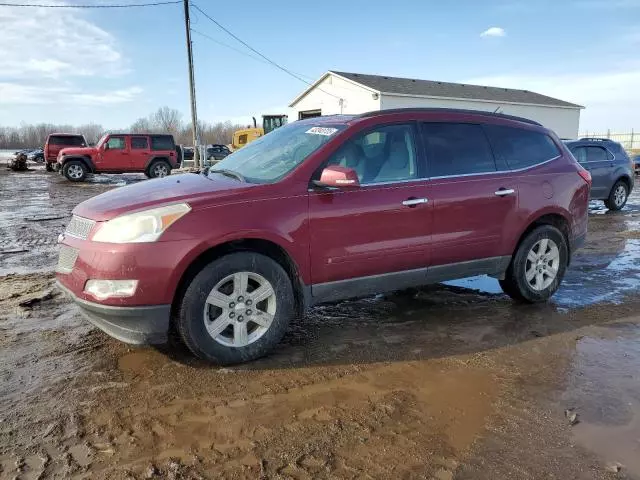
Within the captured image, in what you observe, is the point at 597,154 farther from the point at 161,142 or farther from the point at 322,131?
the point at 161,142

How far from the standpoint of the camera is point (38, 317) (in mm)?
4539

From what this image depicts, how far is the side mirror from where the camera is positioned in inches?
143

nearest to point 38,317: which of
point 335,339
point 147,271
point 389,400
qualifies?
point 147,271

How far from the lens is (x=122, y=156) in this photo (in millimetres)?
21797

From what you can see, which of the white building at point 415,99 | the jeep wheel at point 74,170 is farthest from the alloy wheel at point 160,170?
the white building at point 415,99

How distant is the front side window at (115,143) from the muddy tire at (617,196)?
18362mm

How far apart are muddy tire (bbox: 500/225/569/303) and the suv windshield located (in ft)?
7.27

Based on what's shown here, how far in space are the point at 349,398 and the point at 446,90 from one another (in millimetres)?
33531

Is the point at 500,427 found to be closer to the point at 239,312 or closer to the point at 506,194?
the point at 239,312

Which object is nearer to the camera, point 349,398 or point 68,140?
point 349,398

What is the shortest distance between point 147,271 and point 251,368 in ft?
3.25

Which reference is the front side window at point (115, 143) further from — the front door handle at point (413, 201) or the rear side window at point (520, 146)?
the front door handle at point (413, 201)

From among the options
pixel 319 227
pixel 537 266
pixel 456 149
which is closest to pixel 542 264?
pixel 537 266

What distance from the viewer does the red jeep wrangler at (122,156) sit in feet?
69.1
